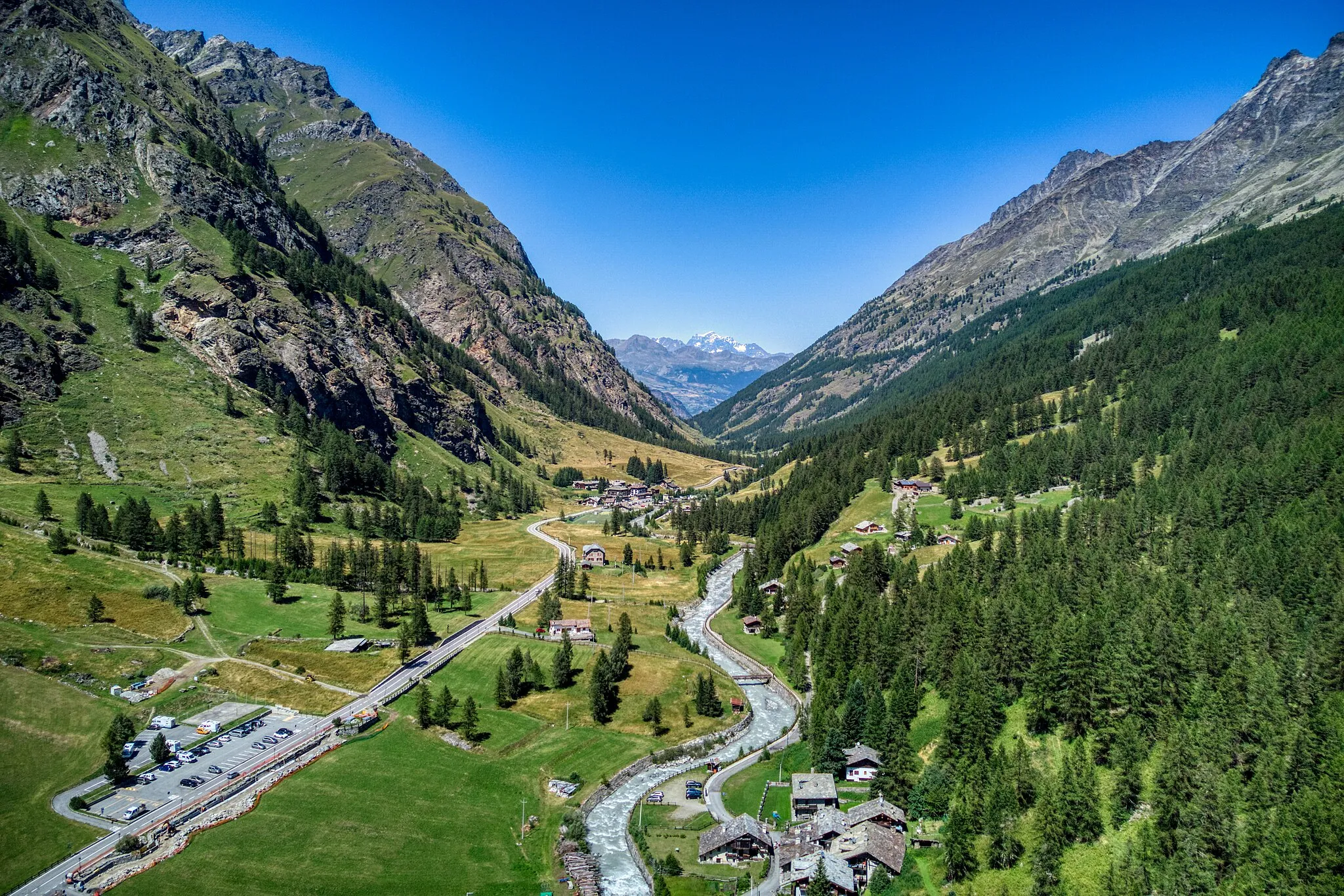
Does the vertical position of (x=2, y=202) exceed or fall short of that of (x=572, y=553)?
it exceeds it

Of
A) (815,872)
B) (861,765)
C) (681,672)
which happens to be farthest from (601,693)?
(815,872)

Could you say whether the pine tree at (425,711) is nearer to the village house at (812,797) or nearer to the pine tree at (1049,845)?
the village house at (812,797)

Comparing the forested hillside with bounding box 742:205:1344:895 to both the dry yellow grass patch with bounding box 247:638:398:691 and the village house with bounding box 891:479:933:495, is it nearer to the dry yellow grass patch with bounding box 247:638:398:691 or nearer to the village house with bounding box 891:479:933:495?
the village house with bounding box 891:479:933:495

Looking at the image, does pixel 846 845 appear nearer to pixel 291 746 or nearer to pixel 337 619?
pixel 291 746

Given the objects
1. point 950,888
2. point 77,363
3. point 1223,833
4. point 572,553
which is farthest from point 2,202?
point 1223,833

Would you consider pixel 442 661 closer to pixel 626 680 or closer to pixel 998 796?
pixel 626 680

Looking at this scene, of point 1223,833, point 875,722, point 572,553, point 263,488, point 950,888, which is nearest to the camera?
point 1223,833

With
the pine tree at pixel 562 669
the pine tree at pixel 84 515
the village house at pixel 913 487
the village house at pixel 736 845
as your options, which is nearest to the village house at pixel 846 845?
the village house at pixel 736 845
